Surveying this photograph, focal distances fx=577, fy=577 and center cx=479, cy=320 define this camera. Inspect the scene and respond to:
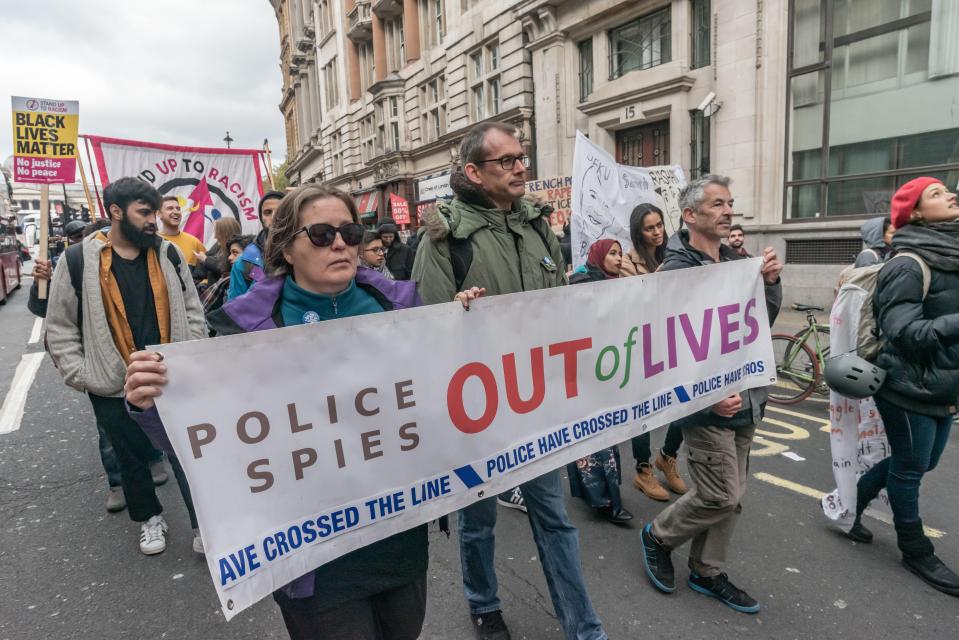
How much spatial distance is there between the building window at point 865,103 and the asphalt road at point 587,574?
26.2ft

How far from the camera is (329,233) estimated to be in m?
1.74

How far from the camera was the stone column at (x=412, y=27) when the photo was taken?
24562mm

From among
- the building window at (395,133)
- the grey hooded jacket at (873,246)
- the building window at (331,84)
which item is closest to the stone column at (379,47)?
the building window at (395,133)

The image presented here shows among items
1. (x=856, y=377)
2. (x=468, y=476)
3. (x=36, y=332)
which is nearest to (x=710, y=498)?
(x=856, y=377)

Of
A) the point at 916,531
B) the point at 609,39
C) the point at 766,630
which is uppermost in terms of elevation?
the point at 609,39

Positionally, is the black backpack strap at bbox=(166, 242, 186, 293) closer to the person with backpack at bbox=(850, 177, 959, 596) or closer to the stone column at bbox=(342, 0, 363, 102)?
the person with backpack at bbox=(850, 177, 959, 596)

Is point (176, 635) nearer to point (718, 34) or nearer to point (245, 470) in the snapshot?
point (245, 470)

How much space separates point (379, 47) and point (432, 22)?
5110 mm

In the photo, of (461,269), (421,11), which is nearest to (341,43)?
(421,11)

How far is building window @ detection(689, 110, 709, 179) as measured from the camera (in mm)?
12672

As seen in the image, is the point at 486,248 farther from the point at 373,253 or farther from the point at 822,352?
the point at 822,352

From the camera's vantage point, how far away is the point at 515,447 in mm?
2131

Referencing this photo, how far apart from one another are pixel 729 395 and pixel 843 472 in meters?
1.12

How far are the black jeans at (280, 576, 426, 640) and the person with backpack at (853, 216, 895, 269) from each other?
4590mm
